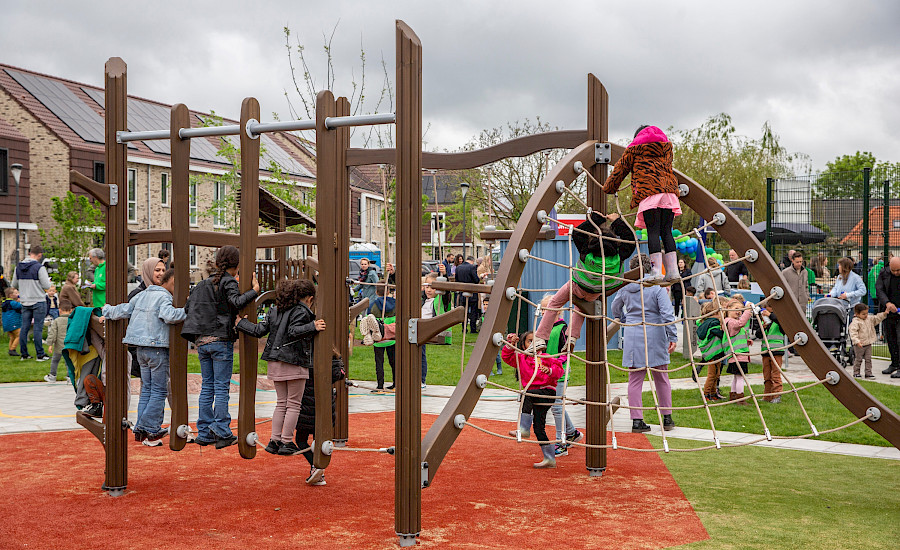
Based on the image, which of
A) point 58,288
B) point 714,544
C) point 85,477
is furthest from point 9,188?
point 714,544

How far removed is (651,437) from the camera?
7.91 metres

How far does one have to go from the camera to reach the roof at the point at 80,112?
2777 cm

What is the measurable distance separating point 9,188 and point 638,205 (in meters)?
25.4

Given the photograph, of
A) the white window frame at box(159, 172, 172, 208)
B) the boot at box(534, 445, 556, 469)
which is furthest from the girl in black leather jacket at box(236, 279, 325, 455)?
the white window frame at box(159, 172, 172, 208)

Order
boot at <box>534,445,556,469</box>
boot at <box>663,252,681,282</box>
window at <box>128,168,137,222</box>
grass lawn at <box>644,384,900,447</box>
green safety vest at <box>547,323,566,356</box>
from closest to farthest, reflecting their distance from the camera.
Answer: boot at <box>663,252,681,282</box> < boot at <box>534,445,556,469</box> < green safety vest at <box>547,323,566,356</box> < grass lawn at <box>644,384,900,447</box> < window at <box>128,168,137,222</box>

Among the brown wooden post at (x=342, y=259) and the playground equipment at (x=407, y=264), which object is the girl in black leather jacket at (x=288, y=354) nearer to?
the playground equipment at (x=407, y=264)

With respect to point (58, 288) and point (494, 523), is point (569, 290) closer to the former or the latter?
point (494, 523)

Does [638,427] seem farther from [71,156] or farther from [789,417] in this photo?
[71,156]

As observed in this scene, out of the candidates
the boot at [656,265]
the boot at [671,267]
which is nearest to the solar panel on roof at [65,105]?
the boot at [656,265]

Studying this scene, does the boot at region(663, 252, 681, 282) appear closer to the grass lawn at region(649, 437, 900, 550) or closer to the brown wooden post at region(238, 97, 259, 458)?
the grass lawn at region(649, 437, 900, 550)

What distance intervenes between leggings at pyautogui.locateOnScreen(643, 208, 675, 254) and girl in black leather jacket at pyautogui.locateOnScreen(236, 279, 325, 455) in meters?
2.36

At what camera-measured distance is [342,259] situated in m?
7.23

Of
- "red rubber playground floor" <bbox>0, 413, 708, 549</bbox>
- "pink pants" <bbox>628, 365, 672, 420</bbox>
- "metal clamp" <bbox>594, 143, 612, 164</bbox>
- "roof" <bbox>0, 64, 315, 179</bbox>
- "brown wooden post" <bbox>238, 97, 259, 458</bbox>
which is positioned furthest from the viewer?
"roof" <bbox>0, 64, 315, 179</bbox>

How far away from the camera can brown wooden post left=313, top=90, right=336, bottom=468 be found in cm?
506
